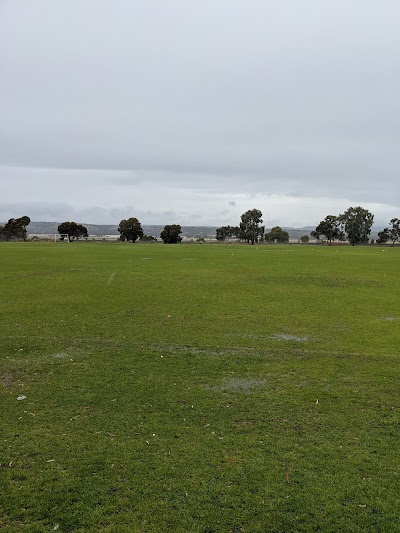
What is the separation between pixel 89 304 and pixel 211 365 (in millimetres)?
7707

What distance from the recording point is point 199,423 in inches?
236

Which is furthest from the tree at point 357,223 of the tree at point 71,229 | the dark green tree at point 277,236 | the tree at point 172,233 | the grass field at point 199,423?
the grass field at point 199,423

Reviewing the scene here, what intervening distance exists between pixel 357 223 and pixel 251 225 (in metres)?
27.1

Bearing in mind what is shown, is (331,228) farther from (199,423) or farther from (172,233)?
(199,423)

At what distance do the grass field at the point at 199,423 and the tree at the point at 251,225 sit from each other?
11061cm

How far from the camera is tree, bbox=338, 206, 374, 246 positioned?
120 metres

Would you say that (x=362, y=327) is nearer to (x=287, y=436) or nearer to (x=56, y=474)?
(x=287, y=436)

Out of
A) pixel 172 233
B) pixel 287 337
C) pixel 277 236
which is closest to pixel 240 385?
pixel 287 337

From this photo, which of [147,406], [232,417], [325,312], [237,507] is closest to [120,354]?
[147,406]

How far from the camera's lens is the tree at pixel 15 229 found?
11150 cm

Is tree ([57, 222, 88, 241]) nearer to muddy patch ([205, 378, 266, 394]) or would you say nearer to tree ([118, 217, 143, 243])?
tree ([118, 217, 143, 243])

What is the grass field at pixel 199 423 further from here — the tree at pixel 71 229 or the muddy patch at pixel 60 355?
the tree at pixel 71 229

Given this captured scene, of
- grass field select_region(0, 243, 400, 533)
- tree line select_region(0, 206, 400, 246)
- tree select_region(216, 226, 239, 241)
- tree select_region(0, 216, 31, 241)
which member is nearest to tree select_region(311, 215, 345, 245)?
tree line select_region(0, 206, 400, 246)

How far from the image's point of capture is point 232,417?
20.2 feet
